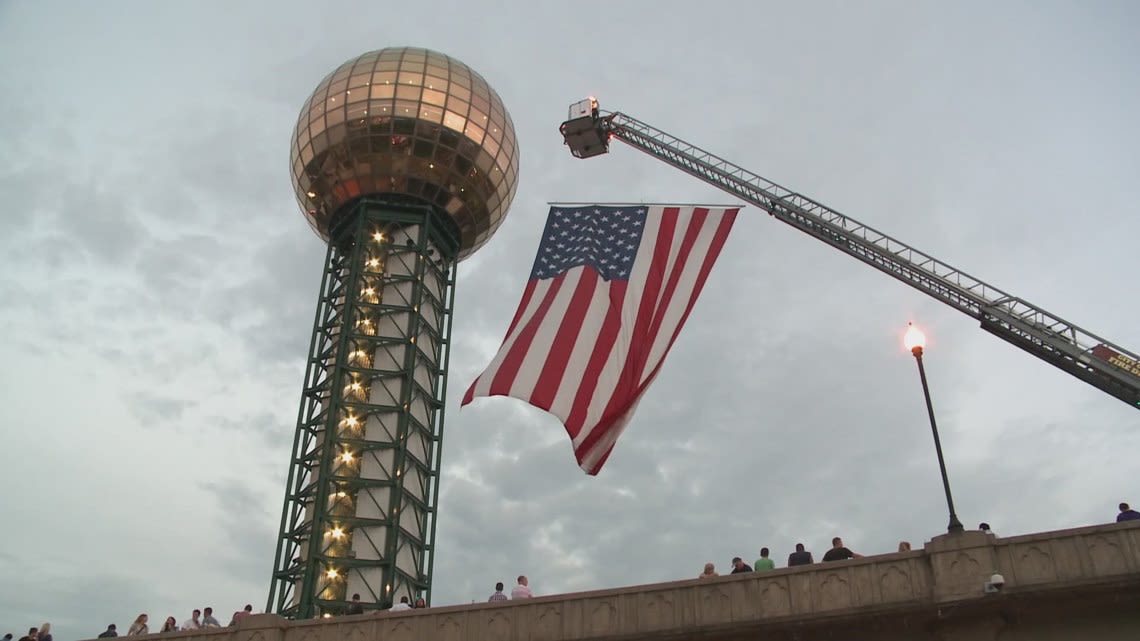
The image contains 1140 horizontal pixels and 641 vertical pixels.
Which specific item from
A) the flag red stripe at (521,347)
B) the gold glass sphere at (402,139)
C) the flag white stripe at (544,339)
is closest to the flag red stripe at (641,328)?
the flag white stripe at (544,339)

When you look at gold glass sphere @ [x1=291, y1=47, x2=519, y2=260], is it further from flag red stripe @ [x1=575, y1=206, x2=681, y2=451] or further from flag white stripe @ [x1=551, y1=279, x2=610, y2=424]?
flag white stripe @ [x1=551, y1=279, x2=610, y2=424]

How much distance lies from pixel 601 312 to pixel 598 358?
61.0 inches

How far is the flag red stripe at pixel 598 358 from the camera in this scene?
944 inches

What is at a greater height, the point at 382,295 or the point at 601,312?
the point at 382,295

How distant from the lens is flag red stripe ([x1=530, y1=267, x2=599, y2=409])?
2448 cm

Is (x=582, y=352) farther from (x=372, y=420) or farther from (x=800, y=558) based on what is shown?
(x=372, y=420)

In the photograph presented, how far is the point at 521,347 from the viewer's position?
2544cm

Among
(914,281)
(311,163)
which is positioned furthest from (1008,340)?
(311,163)

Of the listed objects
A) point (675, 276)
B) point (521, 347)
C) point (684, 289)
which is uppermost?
point (675, 276)

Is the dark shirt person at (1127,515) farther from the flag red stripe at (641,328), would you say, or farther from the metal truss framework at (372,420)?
the metal truss framework at (372,420)

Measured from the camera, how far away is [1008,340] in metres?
41.4

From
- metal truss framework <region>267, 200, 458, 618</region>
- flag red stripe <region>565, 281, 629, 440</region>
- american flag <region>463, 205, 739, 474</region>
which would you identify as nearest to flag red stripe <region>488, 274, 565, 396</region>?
american flag <region>463, 205, 739, 474</region>

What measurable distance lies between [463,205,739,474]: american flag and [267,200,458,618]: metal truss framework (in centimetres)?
2251

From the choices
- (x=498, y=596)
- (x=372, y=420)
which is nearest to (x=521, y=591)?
(x=498, y=596)
